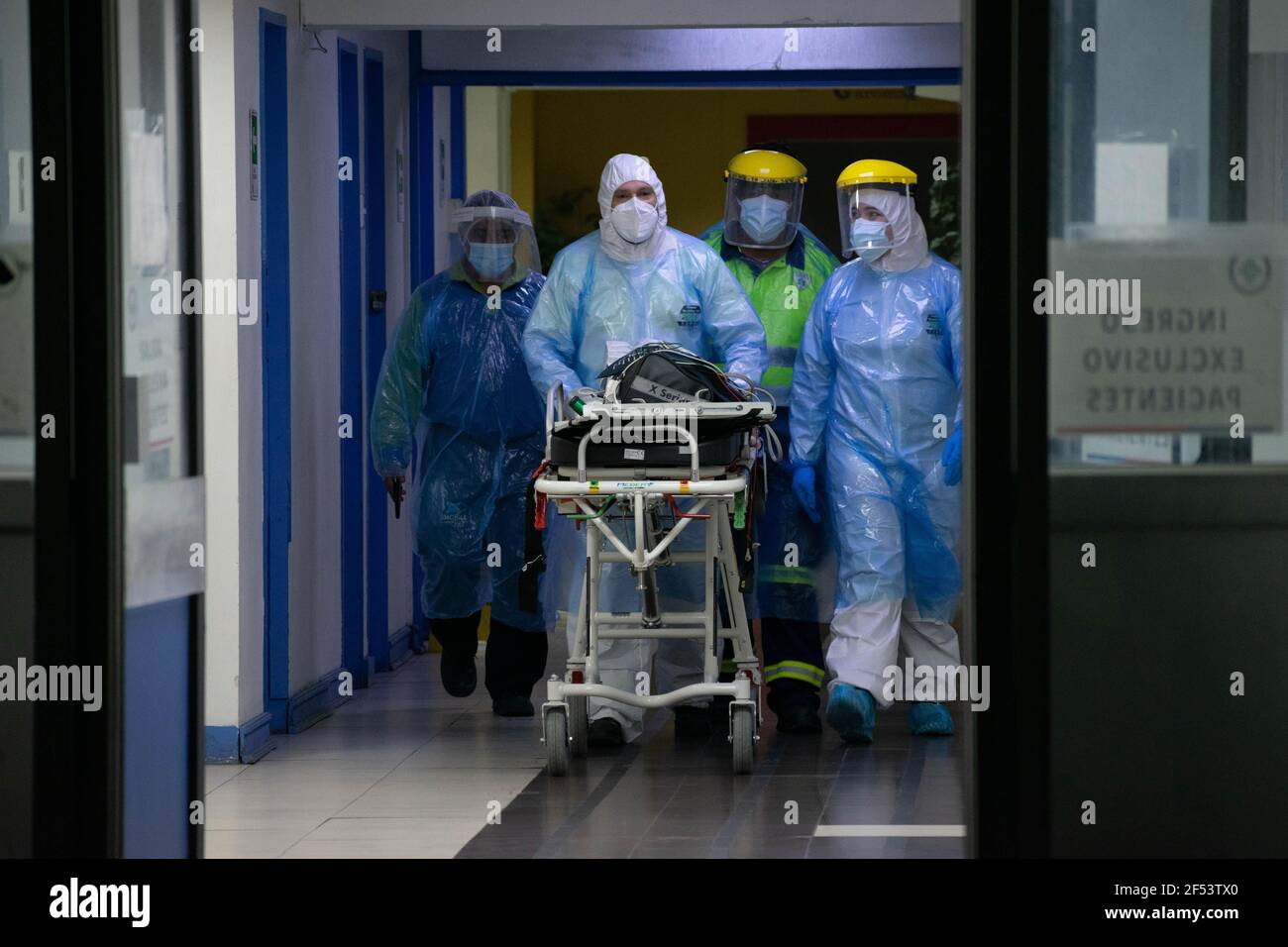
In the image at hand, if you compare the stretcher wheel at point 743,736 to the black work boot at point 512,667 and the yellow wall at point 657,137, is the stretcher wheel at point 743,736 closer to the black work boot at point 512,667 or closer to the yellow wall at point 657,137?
the black work boot at point 512,667

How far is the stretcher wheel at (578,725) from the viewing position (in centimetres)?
502

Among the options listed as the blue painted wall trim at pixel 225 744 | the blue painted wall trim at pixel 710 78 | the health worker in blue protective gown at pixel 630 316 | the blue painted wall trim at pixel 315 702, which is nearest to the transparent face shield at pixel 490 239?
the health worker in blue protective gown at pixel 630 316

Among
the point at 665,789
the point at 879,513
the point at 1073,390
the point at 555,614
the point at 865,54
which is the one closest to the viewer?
the point at 1073,390

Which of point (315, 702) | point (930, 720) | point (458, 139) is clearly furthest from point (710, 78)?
Answer: point (315, 702)

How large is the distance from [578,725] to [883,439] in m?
1.15

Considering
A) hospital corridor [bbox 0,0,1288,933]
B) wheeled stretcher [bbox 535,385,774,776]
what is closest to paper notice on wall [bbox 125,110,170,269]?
hospital corridor [bbox 0,0,1288,933]

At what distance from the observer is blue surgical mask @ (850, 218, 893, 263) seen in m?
5.24

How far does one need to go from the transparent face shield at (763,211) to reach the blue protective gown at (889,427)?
11.9 inches

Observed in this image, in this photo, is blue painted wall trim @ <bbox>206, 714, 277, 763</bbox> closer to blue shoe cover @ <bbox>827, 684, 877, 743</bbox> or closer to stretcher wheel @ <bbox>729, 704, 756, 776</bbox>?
stretcher wheel @ <bbox>729, 704, 756, 776</bbox>

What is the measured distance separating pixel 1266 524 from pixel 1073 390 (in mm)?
391

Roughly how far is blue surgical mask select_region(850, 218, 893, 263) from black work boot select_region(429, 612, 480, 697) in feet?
5.35

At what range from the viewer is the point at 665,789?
466 cm

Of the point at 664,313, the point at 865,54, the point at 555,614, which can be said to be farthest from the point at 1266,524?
the point at 865,54
